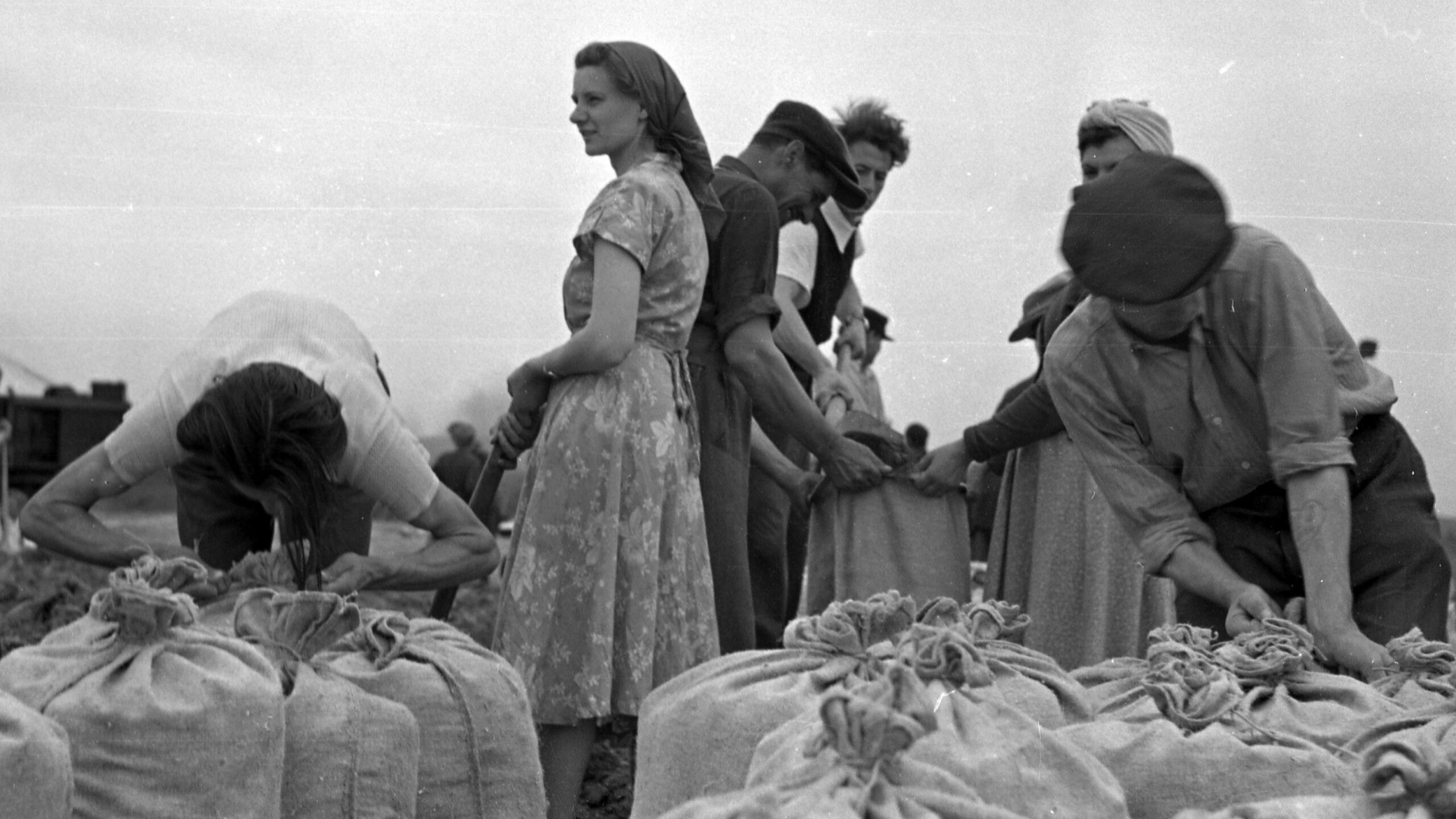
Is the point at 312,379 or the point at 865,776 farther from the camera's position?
the point at 312,379

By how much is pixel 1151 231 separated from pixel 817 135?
1.97m

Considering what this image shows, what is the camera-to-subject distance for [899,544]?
172 inches

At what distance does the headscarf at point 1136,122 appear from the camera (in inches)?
157

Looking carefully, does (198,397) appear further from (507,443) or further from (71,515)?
(507,443)

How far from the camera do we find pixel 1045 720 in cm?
246

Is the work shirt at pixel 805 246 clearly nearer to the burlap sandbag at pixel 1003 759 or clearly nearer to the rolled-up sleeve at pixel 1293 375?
the rolled-up sleeve at pixel 1293 375

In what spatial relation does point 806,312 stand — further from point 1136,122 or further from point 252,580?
point 252,580

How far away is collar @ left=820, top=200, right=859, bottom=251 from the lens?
528 cm

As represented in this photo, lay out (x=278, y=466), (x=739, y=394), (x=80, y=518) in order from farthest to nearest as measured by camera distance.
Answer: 1. (x=739, y=394)
2. (x=80, y=518)
3. (x=278, y=466)

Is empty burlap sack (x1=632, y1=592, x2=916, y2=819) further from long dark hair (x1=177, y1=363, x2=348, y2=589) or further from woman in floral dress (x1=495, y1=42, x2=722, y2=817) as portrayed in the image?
woman in floral dress (x1=495, y1=42, x2=722, y2=817)

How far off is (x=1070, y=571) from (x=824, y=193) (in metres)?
1.26

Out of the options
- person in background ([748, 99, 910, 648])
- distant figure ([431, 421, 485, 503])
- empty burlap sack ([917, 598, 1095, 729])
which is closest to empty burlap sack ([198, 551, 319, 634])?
empty burlap sack ([917, 598, 1095, 729])

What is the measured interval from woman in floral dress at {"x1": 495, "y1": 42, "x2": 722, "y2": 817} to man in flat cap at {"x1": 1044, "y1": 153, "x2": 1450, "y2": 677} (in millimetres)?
830

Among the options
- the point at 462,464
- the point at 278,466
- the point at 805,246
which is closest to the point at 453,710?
the point at 278,466
